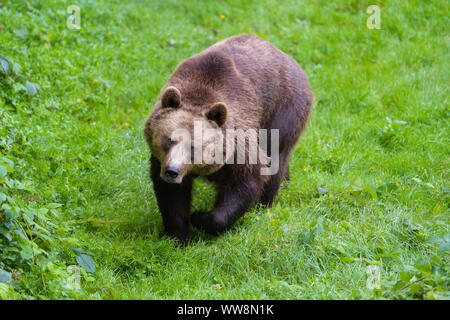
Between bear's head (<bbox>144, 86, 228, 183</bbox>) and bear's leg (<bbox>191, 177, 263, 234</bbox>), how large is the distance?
43 cm

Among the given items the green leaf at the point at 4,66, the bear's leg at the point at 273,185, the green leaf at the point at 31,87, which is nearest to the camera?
the bear's leg at the point at 273,185

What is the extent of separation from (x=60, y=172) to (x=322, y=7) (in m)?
6.78

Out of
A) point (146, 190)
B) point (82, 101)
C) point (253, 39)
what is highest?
point (253, 39)

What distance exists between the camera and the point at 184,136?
5836 millimetres

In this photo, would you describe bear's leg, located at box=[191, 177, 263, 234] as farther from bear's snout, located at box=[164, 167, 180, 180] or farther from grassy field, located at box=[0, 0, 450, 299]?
bear's snout, located at box=[164, 167, 180, 180]

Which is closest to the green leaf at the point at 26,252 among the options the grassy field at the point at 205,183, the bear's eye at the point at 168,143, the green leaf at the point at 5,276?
the grassy field at the point at 205,183

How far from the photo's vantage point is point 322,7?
11.9 meters

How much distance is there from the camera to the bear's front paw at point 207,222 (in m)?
6.38

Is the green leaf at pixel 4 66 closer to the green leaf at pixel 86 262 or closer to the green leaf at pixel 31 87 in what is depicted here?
the green leaf at pixel 31 87

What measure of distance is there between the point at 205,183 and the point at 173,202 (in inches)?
44.6

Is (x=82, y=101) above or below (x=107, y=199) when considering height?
above

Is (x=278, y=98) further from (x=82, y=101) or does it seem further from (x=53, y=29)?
(x=53, y=29)

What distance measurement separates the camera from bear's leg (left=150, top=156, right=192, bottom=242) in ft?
21.2

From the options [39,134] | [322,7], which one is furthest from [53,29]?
[322,7]
